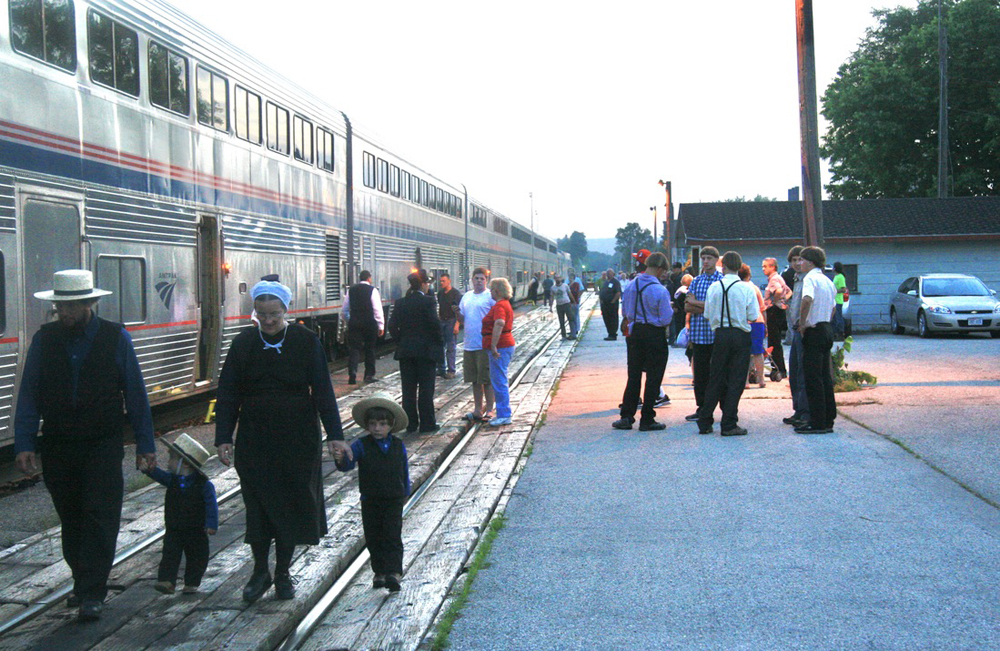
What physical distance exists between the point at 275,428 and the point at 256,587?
0.82m

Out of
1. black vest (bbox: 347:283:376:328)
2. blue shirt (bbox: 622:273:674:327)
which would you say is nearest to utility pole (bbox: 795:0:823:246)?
blue shirt (bbox: 622:273:674:327)

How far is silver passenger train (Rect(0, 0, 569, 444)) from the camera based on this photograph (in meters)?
8.36

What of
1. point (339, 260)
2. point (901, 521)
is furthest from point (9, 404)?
point (339, 260)

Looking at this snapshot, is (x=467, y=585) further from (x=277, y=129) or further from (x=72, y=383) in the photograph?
(x=277, y=129)

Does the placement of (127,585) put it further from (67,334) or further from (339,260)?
(339,260)

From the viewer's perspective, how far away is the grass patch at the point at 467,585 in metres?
4.87

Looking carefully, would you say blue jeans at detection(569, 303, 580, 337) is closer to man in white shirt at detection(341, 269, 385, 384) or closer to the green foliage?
man in white shirt at detection(341, 269, 385, 384)

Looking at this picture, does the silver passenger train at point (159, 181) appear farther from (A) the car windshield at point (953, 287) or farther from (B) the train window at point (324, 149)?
A: (A) the car windshield at point (953, 287)

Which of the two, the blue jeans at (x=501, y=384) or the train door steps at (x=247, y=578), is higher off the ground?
the blue jeans at (x=501, y=384)

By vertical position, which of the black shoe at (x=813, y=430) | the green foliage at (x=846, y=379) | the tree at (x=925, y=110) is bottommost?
the black shoe at (x=813, y=430)

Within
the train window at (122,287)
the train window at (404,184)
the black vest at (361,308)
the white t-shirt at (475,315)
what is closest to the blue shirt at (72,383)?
the train window at (122,287)

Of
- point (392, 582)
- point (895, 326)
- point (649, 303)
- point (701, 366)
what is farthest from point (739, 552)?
point (895, 326)

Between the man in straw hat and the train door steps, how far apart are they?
0.33 meters

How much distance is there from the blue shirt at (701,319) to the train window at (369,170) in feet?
35.4
